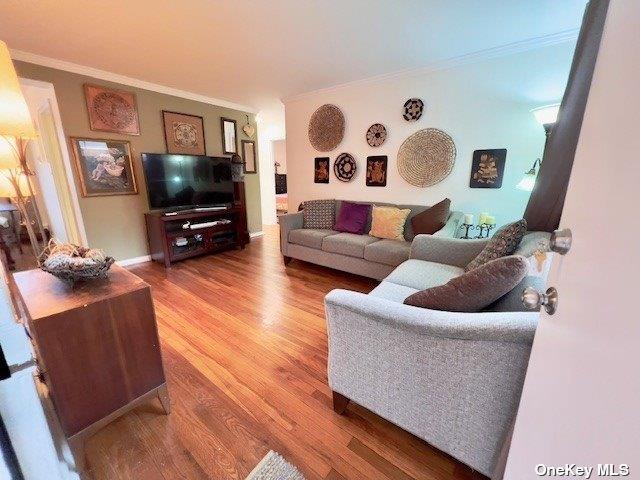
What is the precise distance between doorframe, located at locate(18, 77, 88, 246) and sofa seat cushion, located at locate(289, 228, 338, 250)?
2.46m

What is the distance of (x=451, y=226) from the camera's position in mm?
2576

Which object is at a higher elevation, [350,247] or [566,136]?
[566,136]

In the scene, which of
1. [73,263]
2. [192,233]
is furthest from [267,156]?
[73,263]

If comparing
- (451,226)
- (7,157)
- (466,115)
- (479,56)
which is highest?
(479,56)

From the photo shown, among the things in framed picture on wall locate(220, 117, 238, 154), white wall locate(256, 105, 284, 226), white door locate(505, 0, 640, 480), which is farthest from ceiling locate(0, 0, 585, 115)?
white wall locate(256, 105, 284, 226)

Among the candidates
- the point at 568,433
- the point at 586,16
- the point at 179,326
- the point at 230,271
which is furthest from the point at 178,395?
the point at 586,16

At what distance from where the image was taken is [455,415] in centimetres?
94

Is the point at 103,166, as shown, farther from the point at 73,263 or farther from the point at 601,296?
Answer: the point at 601,296

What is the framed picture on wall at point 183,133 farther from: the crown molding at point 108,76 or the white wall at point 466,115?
the white wall at point 466,115

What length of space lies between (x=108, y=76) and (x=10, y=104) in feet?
8.29

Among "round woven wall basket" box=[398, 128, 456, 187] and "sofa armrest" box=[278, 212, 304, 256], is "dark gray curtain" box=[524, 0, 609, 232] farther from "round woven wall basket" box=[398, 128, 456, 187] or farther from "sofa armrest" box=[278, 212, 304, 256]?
"sofa armrest" box=[278, 212, 304, 256]

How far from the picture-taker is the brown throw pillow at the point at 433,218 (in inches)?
104

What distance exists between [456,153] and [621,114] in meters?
2.63
